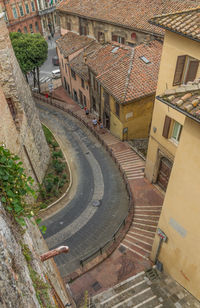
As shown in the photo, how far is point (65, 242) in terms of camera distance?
19109 millimetres

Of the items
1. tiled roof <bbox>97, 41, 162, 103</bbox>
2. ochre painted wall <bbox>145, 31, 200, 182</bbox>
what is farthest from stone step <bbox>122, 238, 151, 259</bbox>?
tiled roof <bbox>97, 41, 162, 103</bbox>

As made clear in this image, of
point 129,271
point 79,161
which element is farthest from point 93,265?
point 79,161

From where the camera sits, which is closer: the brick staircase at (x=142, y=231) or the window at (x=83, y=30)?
the brick staircase at (x=142, y=231)

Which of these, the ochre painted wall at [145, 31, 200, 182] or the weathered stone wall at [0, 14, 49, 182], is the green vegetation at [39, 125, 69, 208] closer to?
the weathered stone wall at [0, 14, 49, 182]

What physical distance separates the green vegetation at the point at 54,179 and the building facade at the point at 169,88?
8.47 metres

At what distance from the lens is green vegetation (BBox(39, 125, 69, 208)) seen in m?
22.5

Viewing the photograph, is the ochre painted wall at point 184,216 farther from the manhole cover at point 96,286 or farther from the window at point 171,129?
the window at point 171,129

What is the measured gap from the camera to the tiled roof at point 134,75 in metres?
24.6

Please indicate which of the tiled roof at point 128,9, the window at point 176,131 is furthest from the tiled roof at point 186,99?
the tiled roof at point 128,9

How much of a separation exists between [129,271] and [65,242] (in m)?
5.83

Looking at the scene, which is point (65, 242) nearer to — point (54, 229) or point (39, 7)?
point (54, 229)

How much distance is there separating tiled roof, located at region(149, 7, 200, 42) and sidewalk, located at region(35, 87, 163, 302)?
1323 centimetres

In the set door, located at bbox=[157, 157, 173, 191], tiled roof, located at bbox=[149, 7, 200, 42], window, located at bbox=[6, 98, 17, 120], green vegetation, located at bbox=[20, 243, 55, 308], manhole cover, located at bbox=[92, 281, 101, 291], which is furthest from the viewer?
door, located at bbox=[157, 157, 173, 191]

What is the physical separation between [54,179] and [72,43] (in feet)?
83.1
